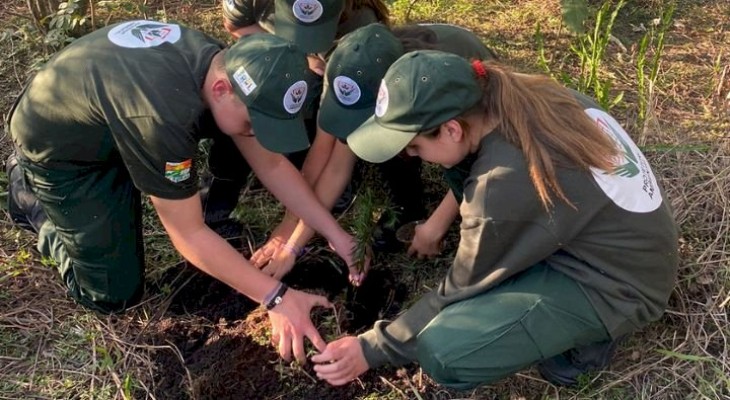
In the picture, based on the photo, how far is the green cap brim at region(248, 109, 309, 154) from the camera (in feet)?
6.30

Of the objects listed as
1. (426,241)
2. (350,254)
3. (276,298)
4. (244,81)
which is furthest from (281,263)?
(244,81)

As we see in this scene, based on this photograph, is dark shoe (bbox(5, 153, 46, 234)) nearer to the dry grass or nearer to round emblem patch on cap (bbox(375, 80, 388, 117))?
the dry grass

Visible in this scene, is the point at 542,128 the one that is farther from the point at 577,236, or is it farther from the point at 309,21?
the point at 309,21

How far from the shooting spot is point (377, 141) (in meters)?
1.85

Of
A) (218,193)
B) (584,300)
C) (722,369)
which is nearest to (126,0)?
(218,193)

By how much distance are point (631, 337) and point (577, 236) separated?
0.55 meters

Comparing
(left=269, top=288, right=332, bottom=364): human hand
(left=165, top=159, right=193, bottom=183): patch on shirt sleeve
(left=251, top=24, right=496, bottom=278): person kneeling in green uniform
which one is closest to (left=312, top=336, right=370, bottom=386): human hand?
(left=269, top=288, right=332, bottom=364): human hand

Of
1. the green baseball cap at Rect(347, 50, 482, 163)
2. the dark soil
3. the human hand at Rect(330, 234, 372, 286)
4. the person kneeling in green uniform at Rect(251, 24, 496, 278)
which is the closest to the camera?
the green baseball cap at Rect(347, 50, 482, 163)

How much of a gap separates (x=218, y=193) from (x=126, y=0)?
132 centimetres

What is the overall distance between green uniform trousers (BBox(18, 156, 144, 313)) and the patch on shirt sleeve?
0.38 metres

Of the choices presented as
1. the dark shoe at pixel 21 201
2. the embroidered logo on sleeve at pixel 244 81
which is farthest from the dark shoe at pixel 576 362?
the dark shoe at pixel 21 201

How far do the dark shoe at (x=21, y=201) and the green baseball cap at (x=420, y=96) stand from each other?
1380 millimetres

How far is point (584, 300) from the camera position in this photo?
6.36 feet

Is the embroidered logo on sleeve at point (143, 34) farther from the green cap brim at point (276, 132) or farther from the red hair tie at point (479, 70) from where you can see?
the red hair tie at point (479, 70)
